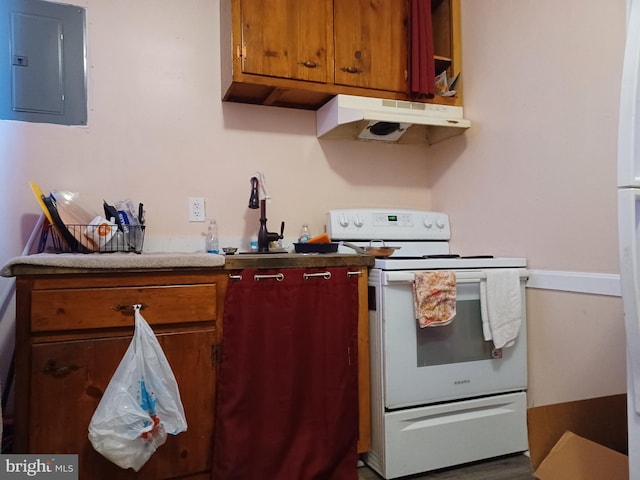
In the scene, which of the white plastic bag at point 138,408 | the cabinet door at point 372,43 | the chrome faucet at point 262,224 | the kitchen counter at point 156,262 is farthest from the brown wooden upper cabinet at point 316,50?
the white plastic bag at point 138,408

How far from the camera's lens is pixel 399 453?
161 cm

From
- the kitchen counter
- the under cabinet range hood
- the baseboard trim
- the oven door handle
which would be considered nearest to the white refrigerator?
the baseboard trim

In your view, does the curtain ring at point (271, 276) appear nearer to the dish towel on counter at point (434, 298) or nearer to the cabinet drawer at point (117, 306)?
the cabinet drawer at point (117, 306)

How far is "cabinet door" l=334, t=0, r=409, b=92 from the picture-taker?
1989 mm

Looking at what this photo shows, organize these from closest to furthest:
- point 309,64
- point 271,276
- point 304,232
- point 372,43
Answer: point 271,276 → point 309,64 → point 372,43 → point 304,232

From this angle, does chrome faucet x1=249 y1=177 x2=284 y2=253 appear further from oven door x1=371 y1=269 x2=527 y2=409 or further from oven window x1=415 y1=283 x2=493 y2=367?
oven window x1=415 y1=283 x2=493 y2=367

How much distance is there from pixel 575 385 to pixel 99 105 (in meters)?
2.32

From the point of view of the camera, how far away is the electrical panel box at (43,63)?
5.70 feet

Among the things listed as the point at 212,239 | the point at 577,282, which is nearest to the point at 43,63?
the point at 212,239

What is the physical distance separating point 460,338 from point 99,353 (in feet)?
4.41

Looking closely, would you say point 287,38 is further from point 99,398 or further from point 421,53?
point 99,398

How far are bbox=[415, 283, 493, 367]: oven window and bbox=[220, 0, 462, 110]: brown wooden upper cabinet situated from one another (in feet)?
3.44

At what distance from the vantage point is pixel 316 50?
76.3 inches

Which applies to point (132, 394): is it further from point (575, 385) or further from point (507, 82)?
point (507, 82)
